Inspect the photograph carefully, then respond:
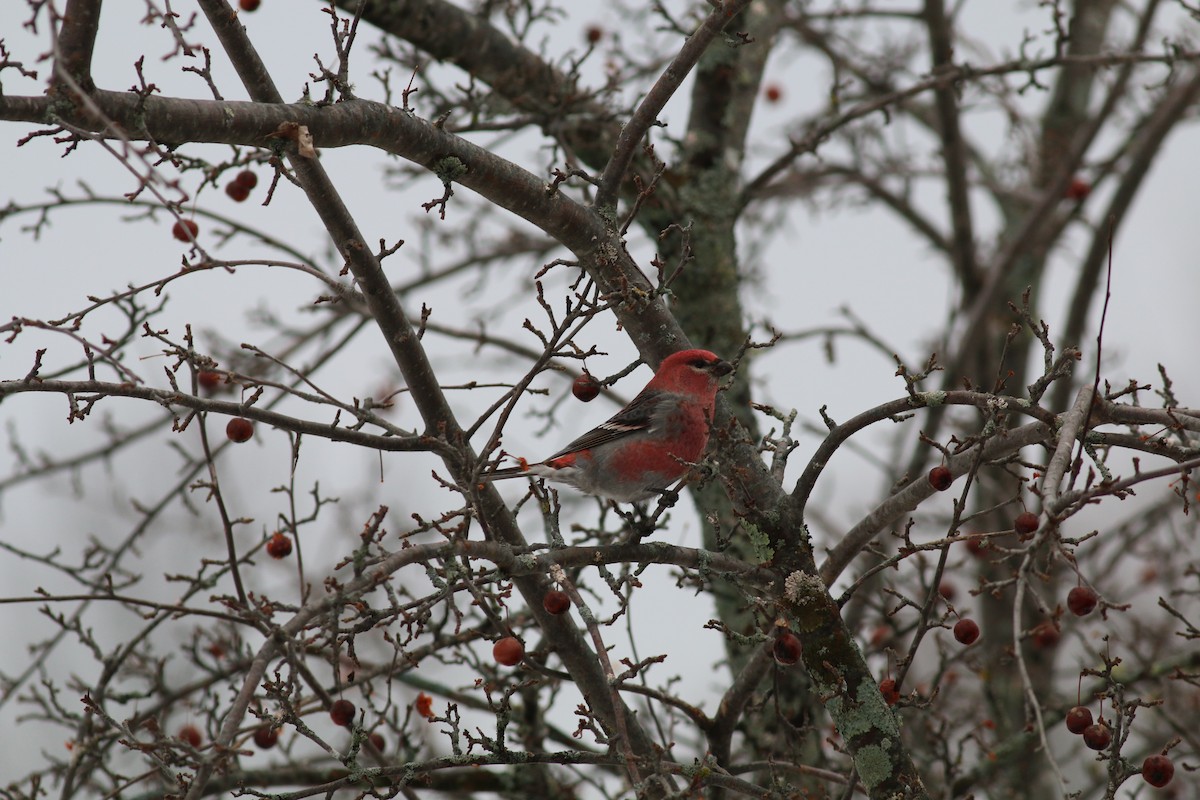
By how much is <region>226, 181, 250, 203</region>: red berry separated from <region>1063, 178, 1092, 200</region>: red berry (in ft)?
19.6

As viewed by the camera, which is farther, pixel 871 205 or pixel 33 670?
pixel 871 205

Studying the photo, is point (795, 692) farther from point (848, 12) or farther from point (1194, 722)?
point (848, 12)

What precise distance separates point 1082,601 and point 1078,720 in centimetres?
70

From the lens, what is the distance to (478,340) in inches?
235

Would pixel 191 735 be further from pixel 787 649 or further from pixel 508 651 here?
pixel 787 649

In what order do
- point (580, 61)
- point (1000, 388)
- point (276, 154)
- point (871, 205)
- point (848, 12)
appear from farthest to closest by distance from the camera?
point (871, 205), point (848, 12), point (580, 61), point (1000, 388), point (276, 154)

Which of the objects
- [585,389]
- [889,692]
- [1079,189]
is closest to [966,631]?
[889,692]

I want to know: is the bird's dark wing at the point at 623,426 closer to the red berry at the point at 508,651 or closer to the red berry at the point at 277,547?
the red berry at the point at 277,547

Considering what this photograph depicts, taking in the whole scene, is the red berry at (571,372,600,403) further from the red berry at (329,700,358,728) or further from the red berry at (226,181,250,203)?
Result: the red berry at (226,181,250,203)

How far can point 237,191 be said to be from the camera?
14.7 feet

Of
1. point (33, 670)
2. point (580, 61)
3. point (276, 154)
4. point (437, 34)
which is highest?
point (437, 34)

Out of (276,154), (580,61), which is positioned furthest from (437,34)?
(276,154)

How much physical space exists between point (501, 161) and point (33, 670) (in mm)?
2729

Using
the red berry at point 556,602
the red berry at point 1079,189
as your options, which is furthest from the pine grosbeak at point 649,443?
the red berry at point 1079,189
